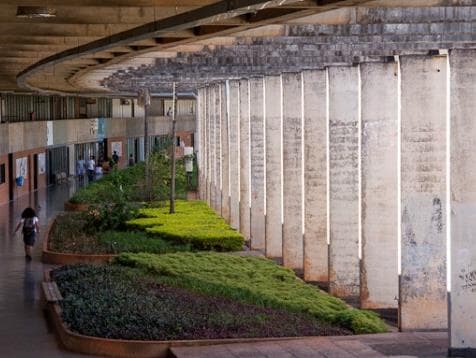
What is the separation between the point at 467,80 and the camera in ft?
50.8

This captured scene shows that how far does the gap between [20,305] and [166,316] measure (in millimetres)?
4655

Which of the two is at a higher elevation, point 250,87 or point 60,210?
point 250,87

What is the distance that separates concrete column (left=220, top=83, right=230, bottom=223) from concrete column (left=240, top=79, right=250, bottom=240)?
4328 millimetres

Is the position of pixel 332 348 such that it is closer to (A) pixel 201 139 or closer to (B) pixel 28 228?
(B) pixel 28 228

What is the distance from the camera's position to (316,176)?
24.6 meters

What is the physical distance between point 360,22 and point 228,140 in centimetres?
2316

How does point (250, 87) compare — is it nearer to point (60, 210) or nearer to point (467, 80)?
point (60, 210)

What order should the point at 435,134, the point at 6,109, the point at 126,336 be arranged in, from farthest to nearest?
1. the point at 6,109
2. the point at 435,134
3. the point at 126,336

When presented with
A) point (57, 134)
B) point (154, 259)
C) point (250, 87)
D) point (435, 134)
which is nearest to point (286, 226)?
point (154, 259)

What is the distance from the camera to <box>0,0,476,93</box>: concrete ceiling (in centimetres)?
1230

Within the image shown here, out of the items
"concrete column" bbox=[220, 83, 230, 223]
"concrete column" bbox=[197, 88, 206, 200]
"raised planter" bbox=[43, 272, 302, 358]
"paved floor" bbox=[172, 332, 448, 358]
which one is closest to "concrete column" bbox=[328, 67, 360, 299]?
"paved floor" bbox=[172, 332, 448, 358]

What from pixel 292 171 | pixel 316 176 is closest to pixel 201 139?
pixel 292 171

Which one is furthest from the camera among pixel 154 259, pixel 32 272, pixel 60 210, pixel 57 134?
pixel 57 134

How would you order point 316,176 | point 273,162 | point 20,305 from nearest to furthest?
point 20,305, point 316,176, point 273,162
